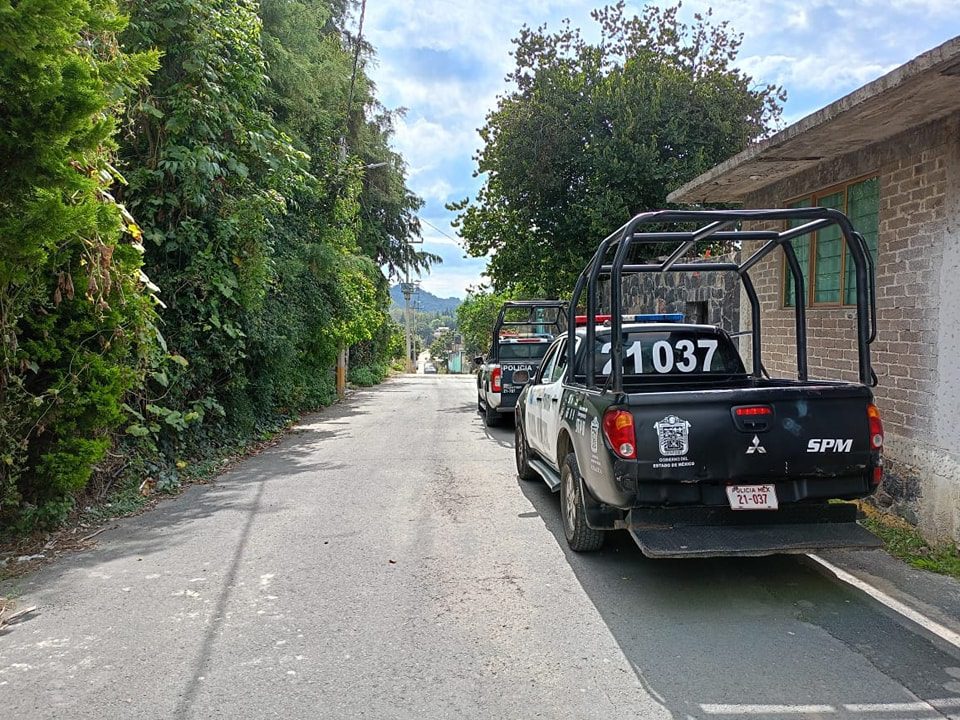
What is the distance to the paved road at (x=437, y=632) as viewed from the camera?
3.24m

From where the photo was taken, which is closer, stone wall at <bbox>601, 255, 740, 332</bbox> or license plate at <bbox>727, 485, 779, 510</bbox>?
license plate at <bbox>727, 485, 779, 510</bbox>

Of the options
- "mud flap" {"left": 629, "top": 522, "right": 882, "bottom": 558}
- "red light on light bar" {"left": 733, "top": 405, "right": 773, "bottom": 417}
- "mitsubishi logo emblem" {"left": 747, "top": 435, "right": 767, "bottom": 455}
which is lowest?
"mud flap" {"left": 629, "top": 522, "right": 882, "bottom": 558}

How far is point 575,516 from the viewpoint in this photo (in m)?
5.37

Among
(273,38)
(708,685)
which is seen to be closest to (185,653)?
(708,685)

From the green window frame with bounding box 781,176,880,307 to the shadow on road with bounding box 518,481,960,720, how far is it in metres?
3.22

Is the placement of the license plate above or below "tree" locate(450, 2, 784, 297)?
below

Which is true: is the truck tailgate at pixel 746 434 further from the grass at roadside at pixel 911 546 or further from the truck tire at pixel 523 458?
the truck tire at pixel 523 458

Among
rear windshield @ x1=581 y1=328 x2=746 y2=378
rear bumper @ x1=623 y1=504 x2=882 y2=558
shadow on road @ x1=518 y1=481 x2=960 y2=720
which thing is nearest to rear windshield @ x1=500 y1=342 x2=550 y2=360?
rear windshield @ x1=581 y1=328 x2=746 y2=378

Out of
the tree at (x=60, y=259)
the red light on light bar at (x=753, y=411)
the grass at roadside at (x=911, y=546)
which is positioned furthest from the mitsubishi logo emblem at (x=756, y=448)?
the tree at (x=60, y=259)

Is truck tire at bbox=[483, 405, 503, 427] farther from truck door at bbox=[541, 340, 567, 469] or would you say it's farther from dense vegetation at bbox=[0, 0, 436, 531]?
truck door at bbox=[541, 340, 567, 469]

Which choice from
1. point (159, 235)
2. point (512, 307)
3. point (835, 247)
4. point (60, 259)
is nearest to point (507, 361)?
point (512, 307)

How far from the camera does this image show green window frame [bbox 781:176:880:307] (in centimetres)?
658

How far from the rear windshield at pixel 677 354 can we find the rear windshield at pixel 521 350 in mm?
7772

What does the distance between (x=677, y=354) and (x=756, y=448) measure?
6.31 ft
